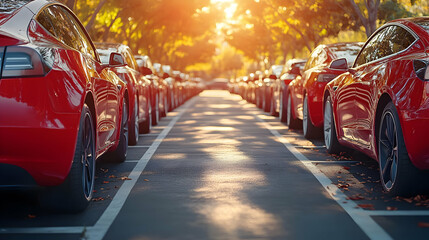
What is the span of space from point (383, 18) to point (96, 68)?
19421 mm

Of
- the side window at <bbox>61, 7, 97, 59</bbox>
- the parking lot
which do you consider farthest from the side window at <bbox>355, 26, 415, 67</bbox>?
the side window at <bbox>61, 7, 97, 59</bbox>

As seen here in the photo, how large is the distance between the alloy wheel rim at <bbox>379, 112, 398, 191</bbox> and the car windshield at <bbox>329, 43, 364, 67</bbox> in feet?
19.1

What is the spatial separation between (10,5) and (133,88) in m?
6.04

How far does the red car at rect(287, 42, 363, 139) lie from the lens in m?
11.9

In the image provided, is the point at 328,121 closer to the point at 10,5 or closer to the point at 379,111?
the point at 379,111

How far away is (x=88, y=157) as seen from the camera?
6.32 m

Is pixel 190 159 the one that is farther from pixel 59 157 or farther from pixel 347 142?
pixel 59 157

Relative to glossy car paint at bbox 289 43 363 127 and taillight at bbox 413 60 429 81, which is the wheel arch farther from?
glossy car paint at bbox 289 43 363 127

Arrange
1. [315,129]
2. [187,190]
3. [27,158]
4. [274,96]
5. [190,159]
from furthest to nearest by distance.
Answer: [274,96] < [315,129] < [190,159] < [187,190] < [27,158]

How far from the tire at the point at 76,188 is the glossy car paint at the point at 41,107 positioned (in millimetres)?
189

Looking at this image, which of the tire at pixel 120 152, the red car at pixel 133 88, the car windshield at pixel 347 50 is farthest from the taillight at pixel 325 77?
the tire at pixel 120 152

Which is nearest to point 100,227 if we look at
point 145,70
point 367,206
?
point 367,206

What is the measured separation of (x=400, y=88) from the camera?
20.0 ft

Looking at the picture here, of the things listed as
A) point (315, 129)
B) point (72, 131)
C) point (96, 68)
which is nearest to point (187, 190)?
point (96, 68)
